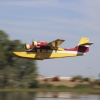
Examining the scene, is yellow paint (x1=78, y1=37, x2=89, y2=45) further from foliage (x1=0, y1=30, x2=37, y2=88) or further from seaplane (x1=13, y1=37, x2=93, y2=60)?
foliage (x1=0, y1=30, x2=37, y2=88)

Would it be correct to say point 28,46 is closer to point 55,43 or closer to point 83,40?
point 55,43

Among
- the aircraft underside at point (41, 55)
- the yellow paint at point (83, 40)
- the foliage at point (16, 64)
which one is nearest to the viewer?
the aircraft underside at point (41, 55)

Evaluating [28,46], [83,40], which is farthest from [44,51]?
[83,40]

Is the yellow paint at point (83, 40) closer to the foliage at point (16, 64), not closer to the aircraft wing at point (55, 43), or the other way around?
the aircraft wing at point (55, 43)

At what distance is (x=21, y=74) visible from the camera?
83438 mm

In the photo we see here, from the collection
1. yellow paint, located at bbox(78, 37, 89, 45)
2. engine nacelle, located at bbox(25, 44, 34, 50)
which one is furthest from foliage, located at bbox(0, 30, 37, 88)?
engine nacelle, located at bbox(25, 44, 34, 50)

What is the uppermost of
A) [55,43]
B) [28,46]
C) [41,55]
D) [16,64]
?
[55,43]

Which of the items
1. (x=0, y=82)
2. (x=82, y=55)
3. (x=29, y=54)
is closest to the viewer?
(x=29, y=54)

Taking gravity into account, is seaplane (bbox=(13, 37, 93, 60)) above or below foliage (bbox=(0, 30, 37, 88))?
above

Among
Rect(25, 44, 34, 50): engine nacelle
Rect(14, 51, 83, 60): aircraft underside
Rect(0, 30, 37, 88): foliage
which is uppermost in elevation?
Rect(25, 44, 34, 50): engine nacelle

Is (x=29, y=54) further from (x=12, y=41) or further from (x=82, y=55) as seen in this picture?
(x=12, y=41)

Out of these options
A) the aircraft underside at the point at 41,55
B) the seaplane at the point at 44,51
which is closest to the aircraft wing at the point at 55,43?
the seaplane at the point at 44,51

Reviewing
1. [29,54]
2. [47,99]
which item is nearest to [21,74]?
[47,99]

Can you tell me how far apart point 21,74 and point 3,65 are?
149 inches
